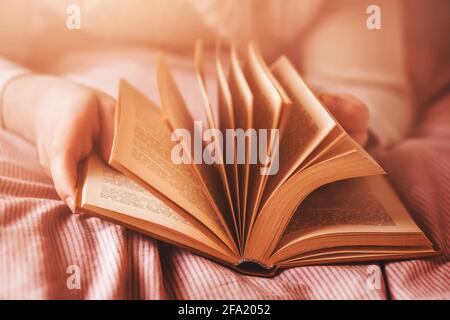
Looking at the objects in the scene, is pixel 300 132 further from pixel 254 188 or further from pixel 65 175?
pixel 65 175

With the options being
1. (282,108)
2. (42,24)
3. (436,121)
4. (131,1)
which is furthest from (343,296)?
(42,24)

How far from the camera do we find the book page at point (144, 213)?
452 millimetres

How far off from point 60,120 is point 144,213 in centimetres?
19

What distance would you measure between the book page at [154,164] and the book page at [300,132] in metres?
0.07

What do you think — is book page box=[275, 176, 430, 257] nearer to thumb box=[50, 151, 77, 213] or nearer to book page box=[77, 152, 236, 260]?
book page box=[77, 152, 236, 260]

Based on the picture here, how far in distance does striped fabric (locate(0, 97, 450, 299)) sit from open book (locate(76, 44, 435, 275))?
2 cm

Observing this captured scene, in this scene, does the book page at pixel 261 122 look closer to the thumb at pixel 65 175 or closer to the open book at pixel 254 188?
the open book at pixel 254 188

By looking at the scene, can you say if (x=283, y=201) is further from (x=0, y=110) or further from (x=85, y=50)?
(x=85, y=50)

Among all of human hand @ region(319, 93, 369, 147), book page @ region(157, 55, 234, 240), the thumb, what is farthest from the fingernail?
human hand @ region(319, 93, 369, 147)

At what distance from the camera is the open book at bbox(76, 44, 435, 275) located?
45 cm

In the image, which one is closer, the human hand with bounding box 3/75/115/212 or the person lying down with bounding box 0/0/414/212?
the human hand with bounding box 3/75/115/212

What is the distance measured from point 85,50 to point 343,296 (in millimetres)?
751

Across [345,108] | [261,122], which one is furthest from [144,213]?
[345,108]

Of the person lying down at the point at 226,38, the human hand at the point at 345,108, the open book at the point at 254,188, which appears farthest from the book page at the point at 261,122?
the person lying down at the point at 226,38
